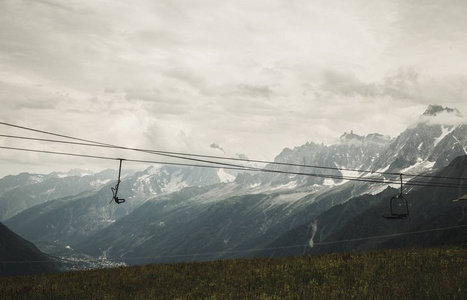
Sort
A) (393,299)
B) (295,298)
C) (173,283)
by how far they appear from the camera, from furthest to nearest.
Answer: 1. (173,283)
2. (295,298)
3. (393,299)

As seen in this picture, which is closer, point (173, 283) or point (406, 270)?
point (406, 270)

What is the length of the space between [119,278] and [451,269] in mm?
16324

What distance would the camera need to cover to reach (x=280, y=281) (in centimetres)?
2092

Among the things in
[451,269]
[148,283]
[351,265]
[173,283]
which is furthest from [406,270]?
[148,283]

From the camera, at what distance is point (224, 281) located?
21.7 metres

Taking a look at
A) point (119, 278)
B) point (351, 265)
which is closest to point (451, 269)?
point (351, 265)

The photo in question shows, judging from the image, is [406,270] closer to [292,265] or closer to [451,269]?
[451,269]

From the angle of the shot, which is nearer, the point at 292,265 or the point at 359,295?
the point at 359,295

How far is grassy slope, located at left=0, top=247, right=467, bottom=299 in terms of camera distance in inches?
650

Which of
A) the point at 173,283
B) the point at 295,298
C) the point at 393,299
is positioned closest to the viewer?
the point at 393,299

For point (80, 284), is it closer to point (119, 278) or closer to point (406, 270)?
point (119, 278)

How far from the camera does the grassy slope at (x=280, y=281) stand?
16.5m

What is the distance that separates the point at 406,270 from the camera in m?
20.1

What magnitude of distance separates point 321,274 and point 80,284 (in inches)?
478
